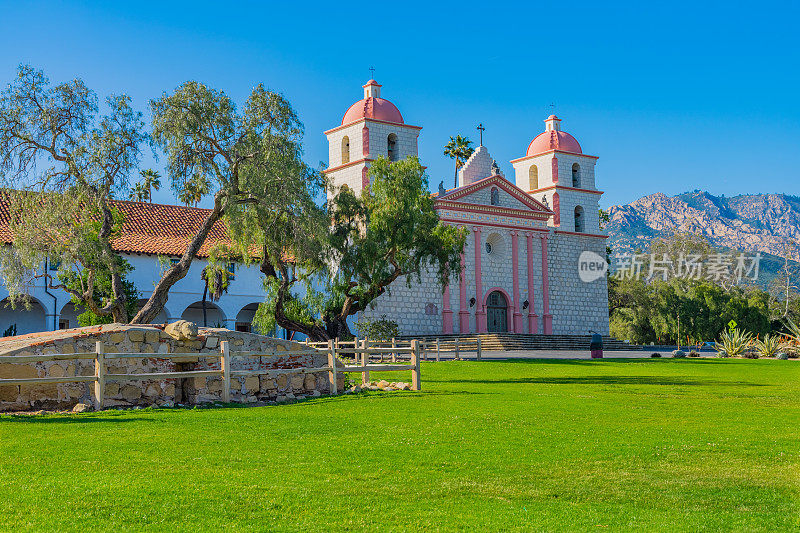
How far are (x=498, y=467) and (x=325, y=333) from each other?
70.3ft

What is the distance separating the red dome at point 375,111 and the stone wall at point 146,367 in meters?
→ 31.1

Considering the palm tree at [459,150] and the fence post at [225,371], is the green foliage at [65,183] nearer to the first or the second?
the fence post at [225,371]

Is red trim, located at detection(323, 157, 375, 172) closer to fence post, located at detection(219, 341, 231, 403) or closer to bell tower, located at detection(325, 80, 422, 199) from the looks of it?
bell tower, located at detection(325, 80, 422, 199)

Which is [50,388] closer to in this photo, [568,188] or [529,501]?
[529,501]

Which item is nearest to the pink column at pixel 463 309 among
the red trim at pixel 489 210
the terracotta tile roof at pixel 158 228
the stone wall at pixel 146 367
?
the red trim at pixel 489 210

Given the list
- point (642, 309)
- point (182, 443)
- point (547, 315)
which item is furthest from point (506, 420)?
point (642, 309)

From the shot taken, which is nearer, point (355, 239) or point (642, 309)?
point (355, 239)

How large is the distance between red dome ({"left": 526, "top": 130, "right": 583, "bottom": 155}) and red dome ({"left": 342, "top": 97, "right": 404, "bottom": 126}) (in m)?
12.5

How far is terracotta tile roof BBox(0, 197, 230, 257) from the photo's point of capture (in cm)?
3809

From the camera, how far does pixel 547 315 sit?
52375mm

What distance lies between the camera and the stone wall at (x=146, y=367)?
13.9 meters

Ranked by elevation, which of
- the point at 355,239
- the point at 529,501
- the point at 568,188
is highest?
the point at 568,188

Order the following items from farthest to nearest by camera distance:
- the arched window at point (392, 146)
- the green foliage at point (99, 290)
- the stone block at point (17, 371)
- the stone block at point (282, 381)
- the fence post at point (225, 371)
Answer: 1. the arched window at point (392, 146)
2. the green foliage at point (99, 290)
3. the stone block at point (282, 381)
4. the fence post at point (225, 371)
5. the stone block at point (17, 371)

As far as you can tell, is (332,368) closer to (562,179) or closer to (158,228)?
(158,228)
